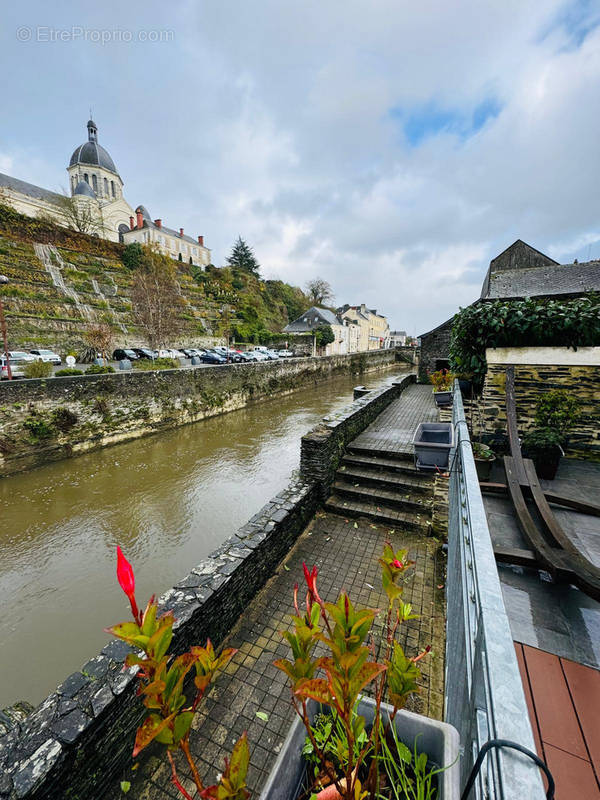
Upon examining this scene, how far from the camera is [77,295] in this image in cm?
2816

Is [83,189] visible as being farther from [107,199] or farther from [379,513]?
[379,513]

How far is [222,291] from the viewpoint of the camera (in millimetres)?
42812

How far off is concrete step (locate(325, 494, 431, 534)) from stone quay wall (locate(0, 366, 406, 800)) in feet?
6.88

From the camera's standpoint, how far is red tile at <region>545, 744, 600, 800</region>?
1309 mm

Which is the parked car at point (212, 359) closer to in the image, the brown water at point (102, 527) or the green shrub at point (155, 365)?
the green shrub at point (155, 365)

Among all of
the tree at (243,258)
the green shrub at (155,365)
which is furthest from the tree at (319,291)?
the green shrub at (155,365)

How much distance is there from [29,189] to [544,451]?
6377cm

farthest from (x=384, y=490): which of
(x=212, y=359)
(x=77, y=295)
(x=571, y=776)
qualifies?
(x=77, y=295)

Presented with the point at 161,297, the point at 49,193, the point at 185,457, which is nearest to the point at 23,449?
the point at 185,457

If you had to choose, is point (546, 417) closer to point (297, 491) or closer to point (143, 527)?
point (297, 491)

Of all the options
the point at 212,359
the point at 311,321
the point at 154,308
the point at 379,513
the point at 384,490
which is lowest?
the point at 379,513

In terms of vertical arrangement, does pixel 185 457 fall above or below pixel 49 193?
below

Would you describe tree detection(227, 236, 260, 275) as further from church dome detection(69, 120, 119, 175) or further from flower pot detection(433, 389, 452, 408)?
flower pot detection(433, 389, 452, 408)

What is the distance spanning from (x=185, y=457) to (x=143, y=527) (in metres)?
4.21
